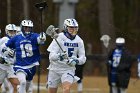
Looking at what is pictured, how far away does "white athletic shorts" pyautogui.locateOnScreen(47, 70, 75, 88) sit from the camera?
18.4m

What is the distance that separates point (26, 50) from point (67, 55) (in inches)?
52.1

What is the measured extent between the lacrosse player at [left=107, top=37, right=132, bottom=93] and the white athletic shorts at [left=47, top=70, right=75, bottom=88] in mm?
3781

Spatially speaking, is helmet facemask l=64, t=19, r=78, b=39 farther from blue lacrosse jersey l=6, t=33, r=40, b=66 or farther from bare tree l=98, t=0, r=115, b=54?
bare tree l=98, t=0, r=115, b=54

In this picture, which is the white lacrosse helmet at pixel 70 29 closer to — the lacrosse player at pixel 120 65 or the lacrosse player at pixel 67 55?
the lacrosse player at pixel 67 55

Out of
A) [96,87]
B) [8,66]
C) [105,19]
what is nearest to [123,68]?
[8,66]

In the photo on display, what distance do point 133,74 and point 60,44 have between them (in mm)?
23679

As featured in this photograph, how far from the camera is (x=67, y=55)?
18.3 meters

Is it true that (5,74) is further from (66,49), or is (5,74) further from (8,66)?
(66,49)

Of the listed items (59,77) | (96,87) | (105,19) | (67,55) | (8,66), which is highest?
(67,55)

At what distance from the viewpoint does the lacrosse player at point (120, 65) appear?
22188 mm

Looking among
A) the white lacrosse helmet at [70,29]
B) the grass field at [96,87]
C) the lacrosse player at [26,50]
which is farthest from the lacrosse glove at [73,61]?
the grass field at [96,87]

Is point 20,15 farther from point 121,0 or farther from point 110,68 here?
point 110,68

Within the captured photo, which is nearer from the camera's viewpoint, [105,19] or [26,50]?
[26,50]

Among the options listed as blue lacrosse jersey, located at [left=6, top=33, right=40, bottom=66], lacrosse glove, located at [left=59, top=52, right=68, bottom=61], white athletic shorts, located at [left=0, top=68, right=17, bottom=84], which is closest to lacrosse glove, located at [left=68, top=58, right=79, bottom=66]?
lacrosse glove, located at [left=59, top=52, right=68, bottom=61]
